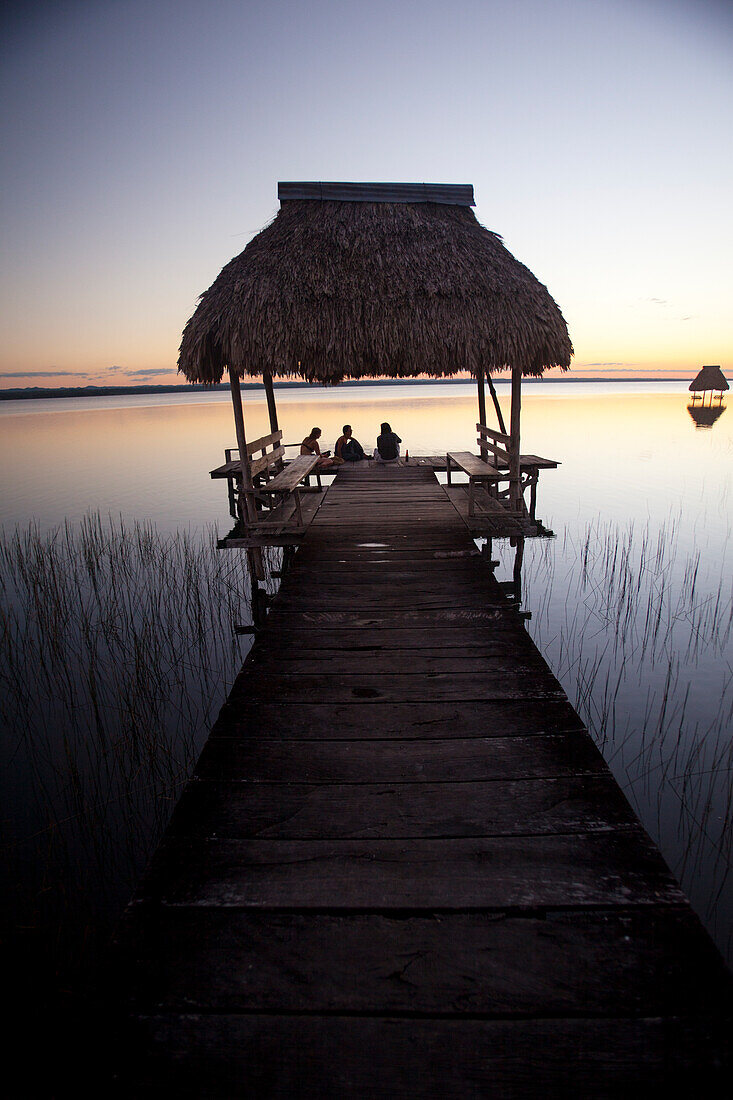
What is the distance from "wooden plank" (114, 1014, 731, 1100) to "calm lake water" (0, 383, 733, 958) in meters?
1.96

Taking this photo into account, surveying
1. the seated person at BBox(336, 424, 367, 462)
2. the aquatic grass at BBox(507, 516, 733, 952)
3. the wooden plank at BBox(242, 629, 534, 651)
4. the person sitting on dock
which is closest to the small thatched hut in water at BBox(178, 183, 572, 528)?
the aquatic grass at BBox(507, 516, 733, 952)

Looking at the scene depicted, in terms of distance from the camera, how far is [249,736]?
2.85m

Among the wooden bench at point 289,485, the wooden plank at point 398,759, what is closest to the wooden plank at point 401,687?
the wooden plank at point 398,759

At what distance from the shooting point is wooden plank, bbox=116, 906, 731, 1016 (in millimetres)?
1571

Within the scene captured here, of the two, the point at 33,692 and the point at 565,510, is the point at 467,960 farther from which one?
the point at 565,510

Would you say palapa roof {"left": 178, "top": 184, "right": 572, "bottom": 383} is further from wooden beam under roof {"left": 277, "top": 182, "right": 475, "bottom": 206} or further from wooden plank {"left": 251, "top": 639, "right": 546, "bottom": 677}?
wooden plank {"left": 251, "top": 639, "right": 546, "bottom": 677}

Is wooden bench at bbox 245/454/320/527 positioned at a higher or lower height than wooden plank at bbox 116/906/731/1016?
higher

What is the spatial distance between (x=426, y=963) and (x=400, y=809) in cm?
65

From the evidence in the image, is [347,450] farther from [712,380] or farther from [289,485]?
[712,380]

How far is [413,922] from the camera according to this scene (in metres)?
1.81

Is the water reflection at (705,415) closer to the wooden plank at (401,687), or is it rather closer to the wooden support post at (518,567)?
the wooden support post at (518,567)

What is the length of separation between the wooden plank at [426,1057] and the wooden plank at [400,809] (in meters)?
0.67

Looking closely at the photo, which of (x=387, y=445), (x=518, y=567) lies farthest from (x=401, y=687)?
(x=387, y=445)

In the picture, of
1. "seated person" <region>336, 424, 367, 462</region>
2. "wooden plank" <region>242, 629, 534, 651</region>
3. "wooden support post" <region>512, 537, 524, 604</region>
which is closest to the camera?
"wooden plank" <region>242, 629, 534, 651</region>
